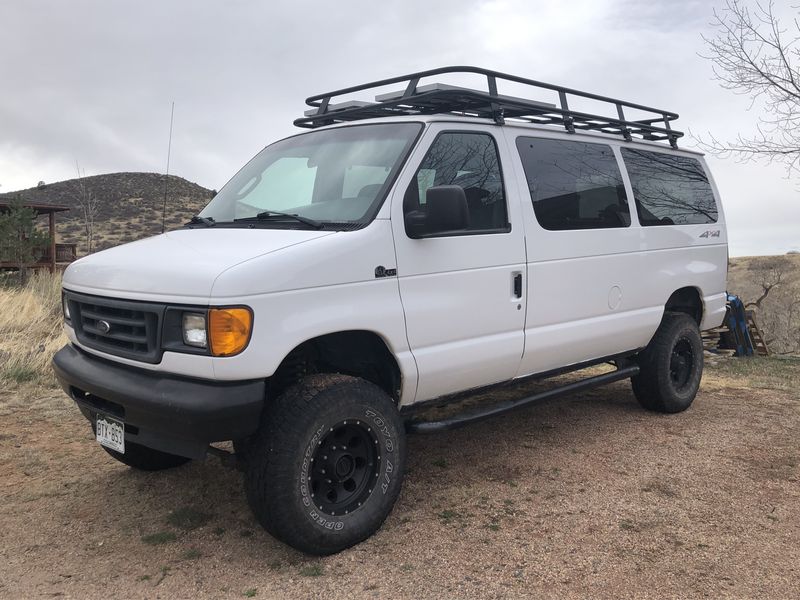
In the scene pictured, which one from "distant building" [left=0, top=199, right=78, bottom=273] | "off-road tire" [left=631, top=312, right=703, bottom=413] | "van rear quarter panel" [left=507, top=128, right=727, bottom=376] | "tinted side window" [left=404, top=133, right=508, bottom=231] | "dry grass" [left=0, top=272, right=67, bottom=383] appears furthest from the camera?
"distant building" [left=0, top=199, right=78, bottom=273]

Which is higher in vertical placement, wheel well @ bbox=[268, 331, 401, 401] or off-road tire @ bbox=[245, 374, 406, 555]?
wheel well @ bbox=[268, 331, 401, 401]

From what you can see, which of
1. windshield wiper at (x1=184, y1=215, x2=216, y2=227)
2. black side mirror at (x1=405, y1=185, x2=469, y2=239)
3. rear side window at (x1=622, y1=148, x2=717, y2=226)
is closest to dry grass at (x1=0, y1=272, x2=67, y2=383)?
windshield wiper at (x1=184, y1=215, x2=216, y2=227)

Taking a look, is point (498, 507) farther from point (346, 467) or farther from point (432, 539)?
point (346, 467)

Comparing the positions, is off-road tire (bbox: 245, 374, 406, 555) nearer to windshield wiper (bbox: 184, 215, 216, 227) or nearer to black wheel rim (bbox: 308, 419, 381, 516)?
black wheel rim (bbox: 308, 419, 381, 516)

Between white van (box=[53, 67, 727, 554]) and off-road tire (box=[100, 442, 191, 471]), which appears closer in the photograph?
white van (box=[53, 67, 727, 554])

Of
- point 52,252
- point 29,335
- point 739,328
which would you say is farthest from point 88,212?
point 739,328

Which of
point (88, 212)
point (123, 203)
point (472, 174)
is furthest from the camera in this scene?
point (123, 203)

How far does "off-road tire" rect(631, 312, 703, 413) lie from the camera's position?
237 inches

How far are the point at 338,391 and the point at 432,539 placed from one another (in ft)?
3.29

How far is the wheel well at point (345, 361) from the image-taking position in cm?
378

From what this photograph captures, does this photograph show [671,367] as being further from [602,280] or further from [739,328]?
[739,328]

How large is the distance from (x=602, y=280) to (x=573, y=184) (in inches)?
29.8

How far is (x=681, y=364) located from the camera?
A: 6379 millimetres

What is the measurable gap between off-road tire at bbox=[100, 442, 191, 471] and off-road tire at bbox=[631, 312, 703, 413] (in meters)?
3.98
